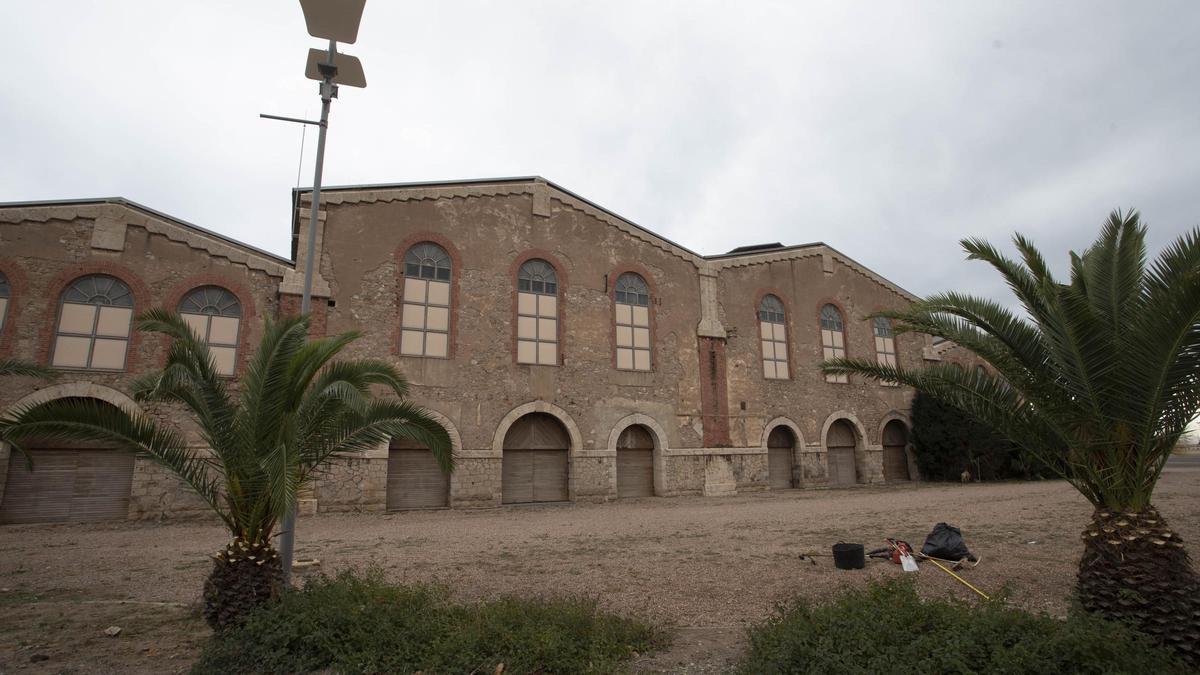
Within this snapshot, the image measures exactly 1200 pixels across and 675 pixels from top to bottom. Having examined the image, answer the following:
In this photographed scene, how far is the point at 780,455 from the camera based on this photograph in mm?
22250

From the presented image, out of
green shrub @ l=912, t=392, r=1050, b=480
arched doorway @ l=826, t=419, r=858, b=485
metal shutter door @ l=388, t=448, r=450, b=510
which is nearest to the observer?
metal shutter door @ l=388, t=448, r=450, b=510

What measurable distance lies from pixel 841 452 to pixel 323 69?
2143 centimetres

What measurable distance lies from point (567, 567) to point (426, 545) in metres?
3.32

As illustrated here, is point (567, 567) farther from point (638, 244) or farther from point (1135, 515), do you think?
point (638, 244)

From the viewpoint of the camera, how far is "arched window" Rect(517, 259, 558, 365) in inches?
723

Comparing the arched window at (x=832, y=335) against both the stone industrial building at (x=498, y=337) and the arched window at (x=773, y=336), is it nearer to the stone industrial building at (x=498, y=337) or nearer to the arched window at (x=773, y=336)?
the stone industrial building at (x=498, y=337)

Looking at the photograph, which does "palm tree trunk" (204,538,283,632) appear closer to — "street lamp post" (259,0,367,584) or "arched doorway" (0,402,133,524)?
"street lamp post" (259,0,367,584)

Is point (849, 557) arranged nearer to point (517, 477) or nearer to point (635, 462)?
point (517, 477)

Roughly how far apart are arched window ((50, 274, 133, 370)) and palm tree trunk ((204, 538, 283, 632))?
11.6 m

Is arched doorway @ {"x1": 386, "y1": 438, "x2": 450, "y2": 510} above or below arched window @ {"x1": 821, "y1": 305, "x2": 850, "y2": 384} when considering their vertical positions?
below

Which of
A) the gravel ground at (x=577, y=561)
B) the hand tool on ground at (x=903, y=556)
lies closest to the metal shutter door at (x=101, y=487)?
the gravel ground at (x=577, y=561)

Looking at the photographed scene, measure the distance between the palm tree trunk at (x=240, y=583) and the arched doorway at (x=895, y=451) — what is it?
76.1ft

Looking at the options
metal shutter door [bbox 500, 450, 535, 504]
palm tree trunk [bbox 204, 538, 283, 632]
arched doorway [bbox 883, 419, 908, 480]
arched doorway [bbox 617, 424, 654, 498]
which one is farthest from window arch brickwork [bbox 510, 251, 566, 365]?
arched doorway [bbox 883, 419, 908, 480]

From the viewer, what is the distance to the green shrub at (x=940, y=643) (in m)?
4.32
